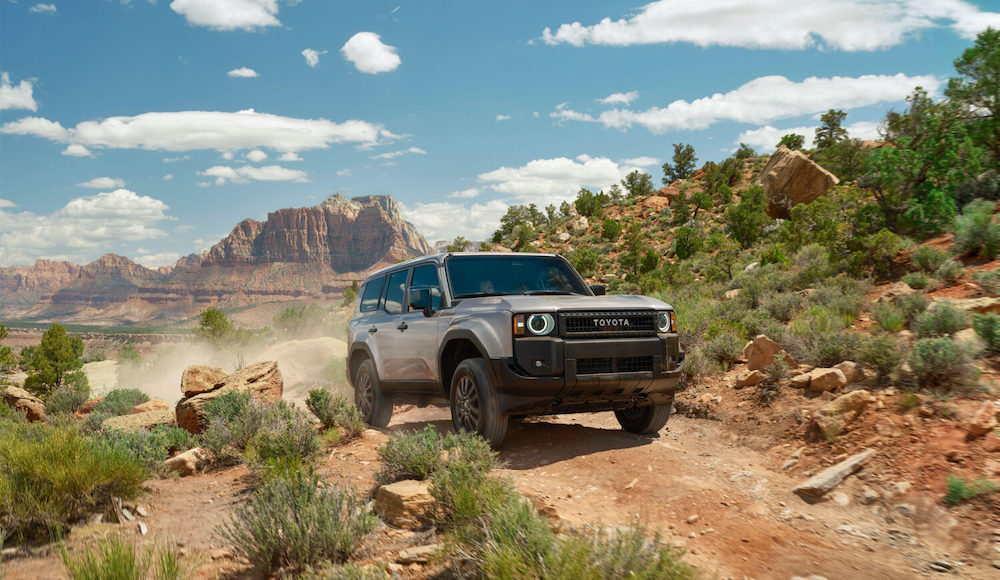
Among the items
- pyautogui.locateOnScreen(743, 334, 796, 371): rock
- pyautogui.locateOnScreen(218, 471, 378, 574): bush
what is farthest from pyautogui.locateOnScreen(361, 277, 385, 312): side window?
pyautogui.locateOnScreen(743, 334, 796, 371): rock

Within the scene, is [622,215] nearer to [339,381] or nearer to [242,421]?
[339,381]

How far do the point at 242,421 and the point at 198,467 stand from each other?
71 centimetres

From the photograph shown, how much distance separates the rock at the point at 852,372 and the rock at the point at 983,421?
61.0 inches

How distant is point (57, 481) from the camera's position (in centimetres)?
466

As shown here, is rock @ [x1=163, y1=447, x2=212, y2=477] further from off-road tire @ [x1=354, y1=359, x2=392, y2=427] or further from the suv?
the suv

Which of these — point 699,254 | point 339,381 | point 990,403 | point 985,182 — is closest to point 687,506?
point 990,403

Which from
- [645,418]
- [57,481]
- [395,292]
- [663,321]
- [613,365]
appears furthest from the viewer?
[395,292]

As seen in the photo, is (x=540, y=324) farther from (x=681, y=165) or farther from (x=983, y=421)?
(x=681, y=165)

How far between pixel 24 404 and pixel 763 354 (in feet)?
69.8

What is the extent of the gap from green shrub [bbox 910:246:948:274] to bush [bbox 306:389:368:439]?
391 inches

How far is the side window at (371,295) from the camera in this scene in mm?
8922

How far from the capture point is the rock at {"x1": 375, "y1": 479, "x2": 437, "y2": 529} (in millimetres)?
4426

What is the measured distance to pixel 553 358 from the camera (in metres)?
5.63

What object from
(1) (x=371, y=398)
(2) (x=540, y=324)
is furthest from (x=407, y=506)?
(1) (x=371, y=398)
